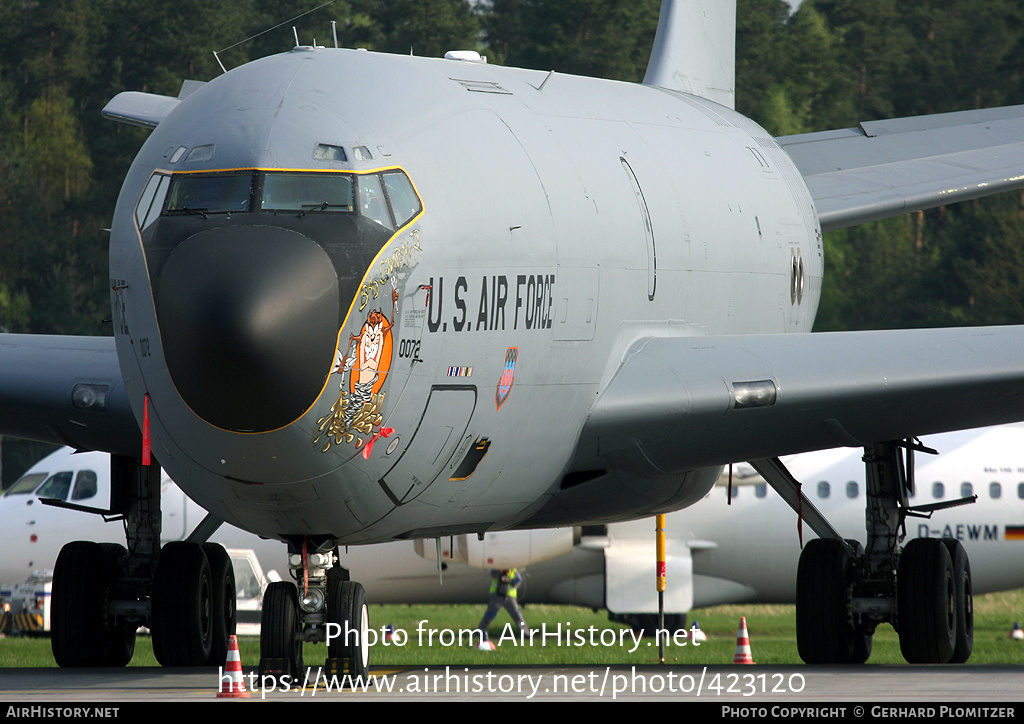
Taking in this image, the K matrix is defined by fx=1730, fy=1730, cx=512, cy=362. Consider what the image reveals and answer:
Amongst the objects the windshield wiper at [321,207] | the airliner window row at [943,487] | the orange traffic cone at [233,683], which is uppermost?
the windshield wiper at [321,207]

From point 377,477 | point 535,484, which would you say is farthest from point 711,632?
point 377,477

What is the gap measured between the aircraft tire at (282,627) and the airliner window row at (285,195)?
2.58 meters

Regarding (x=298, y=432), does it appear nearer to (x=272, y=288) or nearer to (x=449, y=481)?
(x=272, y=288)

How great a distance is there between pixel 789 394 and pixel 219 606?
6.61 metres

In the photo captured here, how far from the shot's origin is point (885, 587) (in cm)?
1620

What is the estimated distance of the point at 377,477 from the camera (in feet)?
36.8

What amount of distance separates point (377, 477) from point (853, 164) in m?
11.2

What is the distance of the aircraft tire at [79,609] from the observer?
16.4 metres

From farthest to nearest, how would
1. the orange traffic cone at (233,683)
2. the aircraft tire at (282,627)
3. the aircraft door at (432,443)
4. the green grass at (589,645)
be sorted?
1. the green grass at (589,645)
2. the orange traffic cone at (233,683)
3. the aircraft tire at (282,627)
4. the aircraft door at (432,443)

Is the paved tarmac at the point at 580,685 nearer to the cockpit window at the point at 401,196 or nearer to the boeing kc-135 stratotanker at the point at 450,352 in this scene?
the boeing kc-135 stratotanker at the point at 450,352

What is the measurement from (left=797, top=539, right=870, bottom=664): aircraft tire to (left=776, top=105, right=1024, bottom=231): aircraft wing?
460 centimetres

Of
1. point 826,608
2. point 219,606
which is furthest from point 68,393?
point 826,608

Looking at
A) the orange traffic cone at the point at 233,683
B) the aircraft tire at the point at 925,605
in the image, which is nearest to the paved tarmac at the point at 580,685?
the orange traffic cone at the point at 233,683

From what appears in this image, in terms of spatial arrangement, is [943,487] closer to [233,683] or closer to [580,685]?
[580,685]
